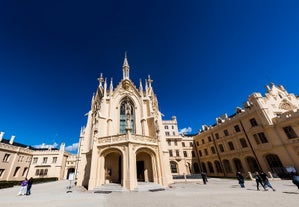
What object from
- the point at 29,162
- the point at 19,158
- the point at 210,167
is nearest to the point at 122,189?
the point at 210,167

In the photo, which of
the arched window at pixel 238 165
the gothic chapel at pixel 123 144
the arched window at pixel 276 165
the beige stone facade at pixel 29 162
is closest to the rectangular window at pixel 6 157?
the beige stone facade at pixel 29 162

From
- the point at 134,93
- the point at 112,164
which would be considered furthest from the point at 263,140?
the point at 112,164

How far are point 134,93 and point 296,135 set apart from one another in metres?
27.6

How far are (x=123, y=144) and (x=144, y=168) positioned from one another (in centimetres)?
531

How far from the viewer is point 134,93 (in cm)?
2541

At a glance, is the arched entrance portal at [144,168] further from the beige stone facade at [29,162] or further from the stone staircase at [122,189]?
the beige stone facade at [29,162]

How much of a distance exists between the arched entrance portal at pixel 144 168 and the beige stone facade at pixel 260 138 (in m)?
20.3

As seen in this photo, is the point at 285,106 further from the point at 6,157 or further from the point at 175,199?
the point at 6,157

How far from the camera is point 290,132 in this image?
22.3 meters

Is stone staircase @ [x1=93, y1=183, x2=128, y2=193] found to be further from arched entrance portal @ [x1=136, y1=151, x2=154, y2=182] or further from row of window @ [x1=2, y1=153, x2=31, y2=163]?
row of window @ [x1=2, y1=153, x2=31, y2=163]

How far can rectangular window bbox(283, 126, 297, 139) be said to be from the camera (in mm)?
21859

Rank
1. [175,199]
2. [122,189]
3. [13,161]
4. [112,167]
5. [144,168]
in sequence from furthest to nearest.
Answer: [13,161], [144,168], [112,167], [122,189], [175,199]

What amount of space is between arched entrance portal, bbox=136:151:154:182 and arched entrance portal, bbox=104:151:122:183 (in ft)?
9.09

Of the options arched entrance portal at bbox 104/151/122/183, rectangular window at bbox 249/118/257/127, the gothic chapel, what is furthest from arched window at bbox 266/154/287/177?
arched entrance portal at bbox 104/151/122/183
